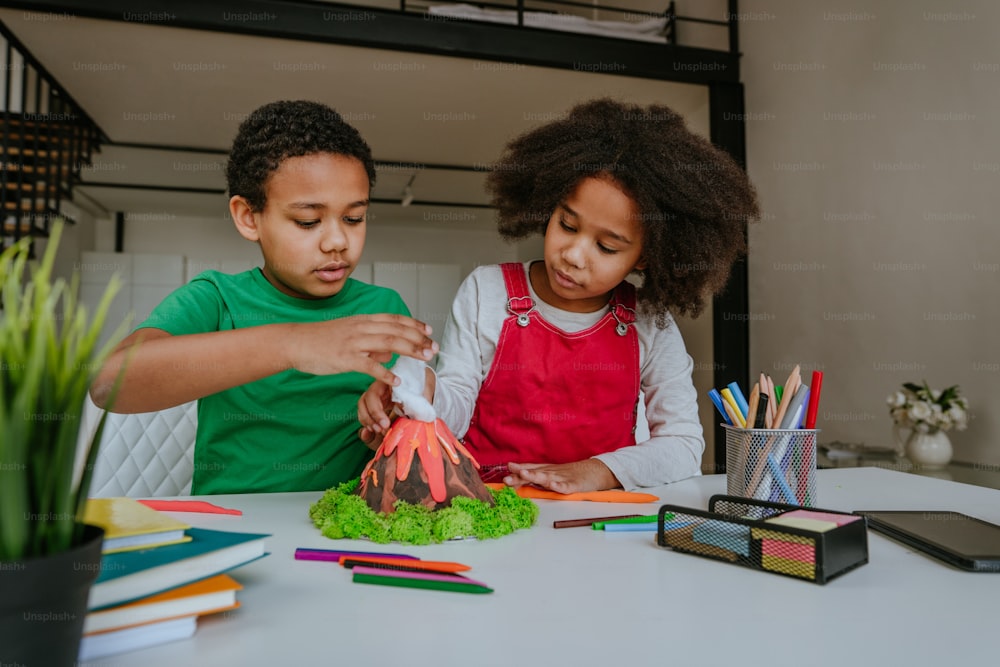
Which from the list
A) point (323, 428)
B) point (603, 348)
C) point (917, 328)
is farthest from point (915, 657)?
point (917, 328)

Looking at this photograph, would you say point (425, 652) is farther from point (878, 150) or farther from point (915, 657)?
point (878, 150)

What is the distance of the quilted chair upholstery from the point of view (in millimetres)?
1218

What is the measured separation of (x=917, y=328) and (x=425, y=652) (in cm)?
229

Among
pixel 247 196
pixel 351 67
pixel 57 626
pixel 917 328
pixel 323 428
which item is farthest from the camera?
pixel 351 67

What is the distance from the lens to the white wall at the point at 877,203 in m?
1.99

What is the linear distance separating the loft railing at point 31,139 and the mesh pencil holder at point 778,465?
12.0ft

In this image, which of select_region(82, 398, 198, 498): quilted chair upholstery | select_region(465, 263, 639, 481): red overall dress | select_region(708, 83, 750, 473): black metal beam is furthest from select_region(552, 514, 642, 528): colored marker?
select_region(708, 83, 750, 473): black metal beam

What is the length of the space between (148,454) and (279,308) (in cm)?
39

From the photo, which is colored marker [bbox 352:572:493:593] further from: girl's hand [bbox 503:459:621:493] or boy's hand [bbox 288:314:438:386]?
A: girl's hand [bbox 503:459:621:493]

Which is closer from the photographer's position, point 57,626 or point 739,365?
point 57,626

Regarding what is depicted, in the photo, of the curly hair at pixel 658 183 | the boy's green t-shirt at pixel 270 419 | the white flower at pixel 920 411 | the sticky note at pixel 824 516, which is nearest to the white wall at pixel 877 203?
the white flower at pixel 920 411

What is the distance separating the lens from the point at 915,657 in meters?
0.43

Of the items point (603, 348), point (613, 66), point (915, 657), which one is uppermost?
point (613, 66)

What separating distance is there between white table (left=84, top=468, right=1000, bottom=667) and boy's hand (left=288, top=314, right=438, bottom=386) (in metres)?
0.18
